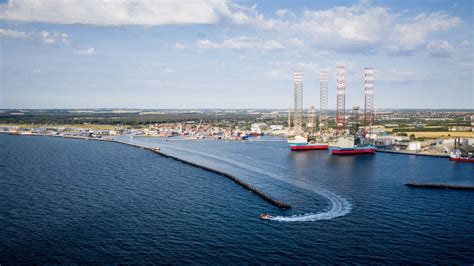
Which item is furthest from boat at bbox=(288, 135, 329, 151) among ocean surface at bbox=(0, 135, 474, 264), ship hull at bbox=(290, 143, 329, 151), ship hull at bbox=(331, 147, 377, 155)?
ocean surface at bbox=(0, 135, 474, 264)

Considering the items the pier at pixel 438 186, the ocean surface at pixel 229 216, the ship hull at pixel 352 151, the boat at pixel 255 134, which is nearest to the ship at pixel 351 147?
the ship hull at pixel 352 151

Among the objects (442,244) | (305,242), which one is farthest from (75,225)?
(442,244)

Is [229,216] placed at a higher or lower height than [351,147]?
lower

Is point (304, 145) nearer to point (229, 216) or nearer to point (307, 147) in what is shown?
point (307, 147)

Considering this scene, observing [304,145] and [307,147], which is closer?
[304,145]

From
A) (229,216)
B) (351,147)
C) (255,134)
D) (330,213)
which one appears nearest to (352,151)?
(351,147)

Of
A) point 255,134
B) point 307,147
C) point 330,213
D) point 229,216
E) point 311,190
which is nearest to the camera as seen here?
point 229,216

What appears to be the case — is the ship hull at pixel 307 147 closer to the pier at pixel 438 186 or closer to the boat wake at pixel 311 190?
the boat wake at pixel 311 190

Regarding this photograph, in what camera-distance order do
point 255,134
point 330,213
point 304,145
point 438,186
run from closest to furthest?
point 330,213 → point 438,186 → point 304,145 → point 255,134
